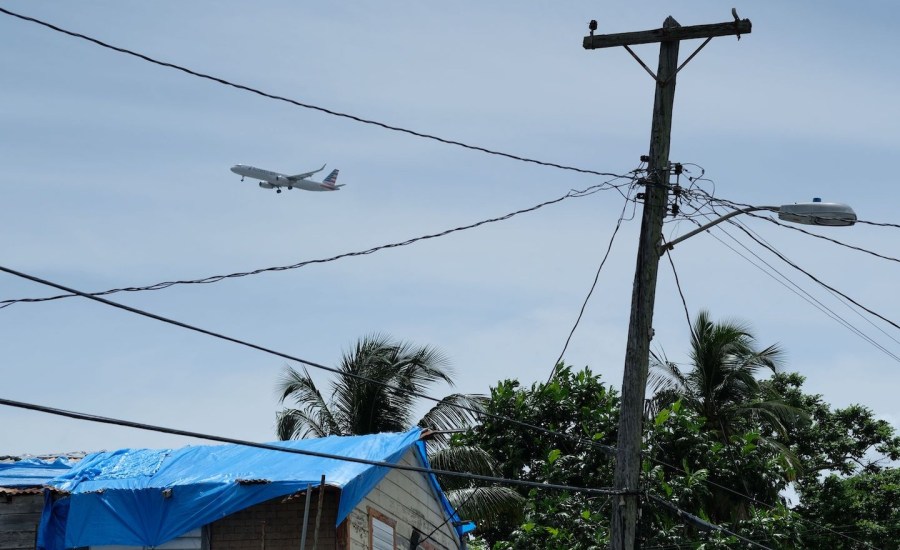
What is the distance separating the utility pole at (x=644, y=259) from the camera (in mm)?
15258

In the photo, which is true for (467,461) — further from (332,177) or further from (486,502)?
(332,177)

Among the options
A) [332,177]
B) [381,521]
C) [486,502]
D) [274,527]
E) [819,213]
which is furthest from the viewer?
[332,177]

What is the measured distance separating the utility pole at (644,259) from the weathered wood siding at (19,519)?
792 centimetres

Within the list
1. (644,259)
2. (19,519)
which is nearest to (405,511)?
(19,519)

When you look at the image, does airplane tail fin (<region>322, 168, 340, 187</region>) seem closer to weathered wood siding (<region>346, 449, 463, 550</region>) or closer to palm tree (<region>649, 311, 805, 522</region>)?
palm tree (<region>649, 311, 805, 522</region>)

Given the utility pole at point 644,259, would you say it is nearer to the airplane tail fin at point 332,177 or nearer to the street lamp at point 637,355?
the street lamp at point 637,355

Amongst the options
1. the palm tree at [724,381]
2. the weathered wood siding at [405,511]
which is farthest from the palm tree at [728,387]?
the weathered wood siding at [405,511]

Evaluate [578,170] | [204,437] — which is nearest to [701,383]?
[578,170]

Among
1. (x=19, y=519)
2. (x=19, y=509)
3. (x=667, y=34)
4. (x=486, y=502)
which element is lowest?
(x=19, y=519)

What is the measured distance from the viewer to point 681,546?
2483 centimetres

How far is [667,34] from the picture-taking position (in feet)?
52.5

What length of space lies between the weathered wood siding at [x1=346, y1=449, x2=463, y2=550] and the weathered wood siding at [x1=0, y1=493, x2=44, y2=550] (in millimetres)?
4317

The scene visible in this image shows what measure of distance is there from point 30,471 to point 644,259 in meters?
9.47

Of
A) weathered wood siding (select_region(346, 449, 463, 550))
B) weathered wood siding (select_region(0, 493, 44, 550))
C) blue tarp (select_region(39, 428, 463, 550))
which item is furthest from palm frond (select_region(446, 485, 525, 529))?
→ weathered wood siding (select_region(0, 493, 44, 550))
